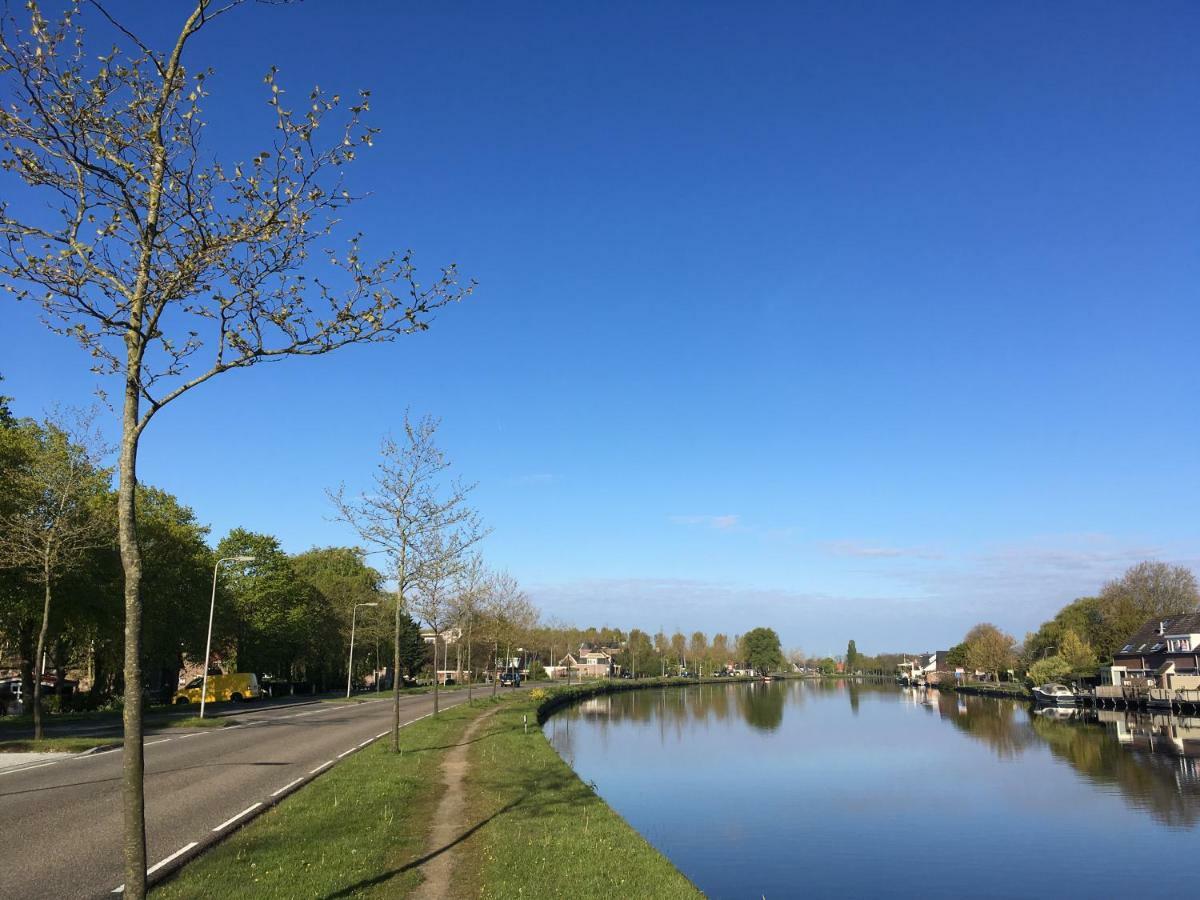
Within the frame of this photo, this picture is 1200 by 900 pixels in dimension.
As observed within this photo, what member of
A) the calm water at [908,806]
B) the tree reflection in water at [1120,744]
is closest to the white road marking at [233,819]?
the calm water at [908,806]

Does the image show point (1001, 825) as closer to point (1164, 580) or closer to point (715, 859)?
point (715, 859)

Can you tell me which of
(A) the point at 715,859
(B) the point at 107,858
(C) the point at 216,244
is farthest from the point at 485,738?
(C) the point at 216,244

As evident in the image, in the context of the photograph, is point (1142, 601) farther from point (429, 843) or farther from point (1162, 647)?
point (429, 843)

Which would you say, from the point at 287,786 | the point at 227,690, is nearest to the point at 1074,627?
the point at 227,690

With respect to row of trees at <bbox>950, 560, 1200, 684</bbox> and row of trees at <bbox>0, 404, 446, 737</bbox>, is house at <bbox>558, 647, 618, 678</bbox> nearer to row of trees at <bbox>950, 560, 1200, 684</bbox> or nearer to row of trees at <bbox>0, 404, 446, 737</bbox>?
row of trees at <bbox>0, 404, 446, 737</bbox>

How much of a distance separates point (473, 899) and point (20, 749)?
81.4 feet

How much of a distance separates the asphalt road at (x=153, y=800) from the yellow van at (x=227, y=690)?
32.7 metres

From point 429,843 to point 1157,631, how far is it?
338 ft

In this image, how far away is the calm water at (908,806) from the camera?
69.6 feet

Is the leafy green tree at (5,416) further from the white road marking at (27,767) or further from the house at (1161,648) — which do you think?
the house at (1161,648)

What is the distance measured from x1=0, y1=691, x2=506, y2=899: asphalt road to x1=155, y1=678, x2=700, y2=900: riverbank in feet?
3.14

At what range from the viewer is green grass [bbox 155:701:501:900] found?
10945 millimetres

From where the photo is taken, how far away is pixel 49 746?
27.7 meters

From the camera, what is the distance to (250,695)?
67.6 metres
